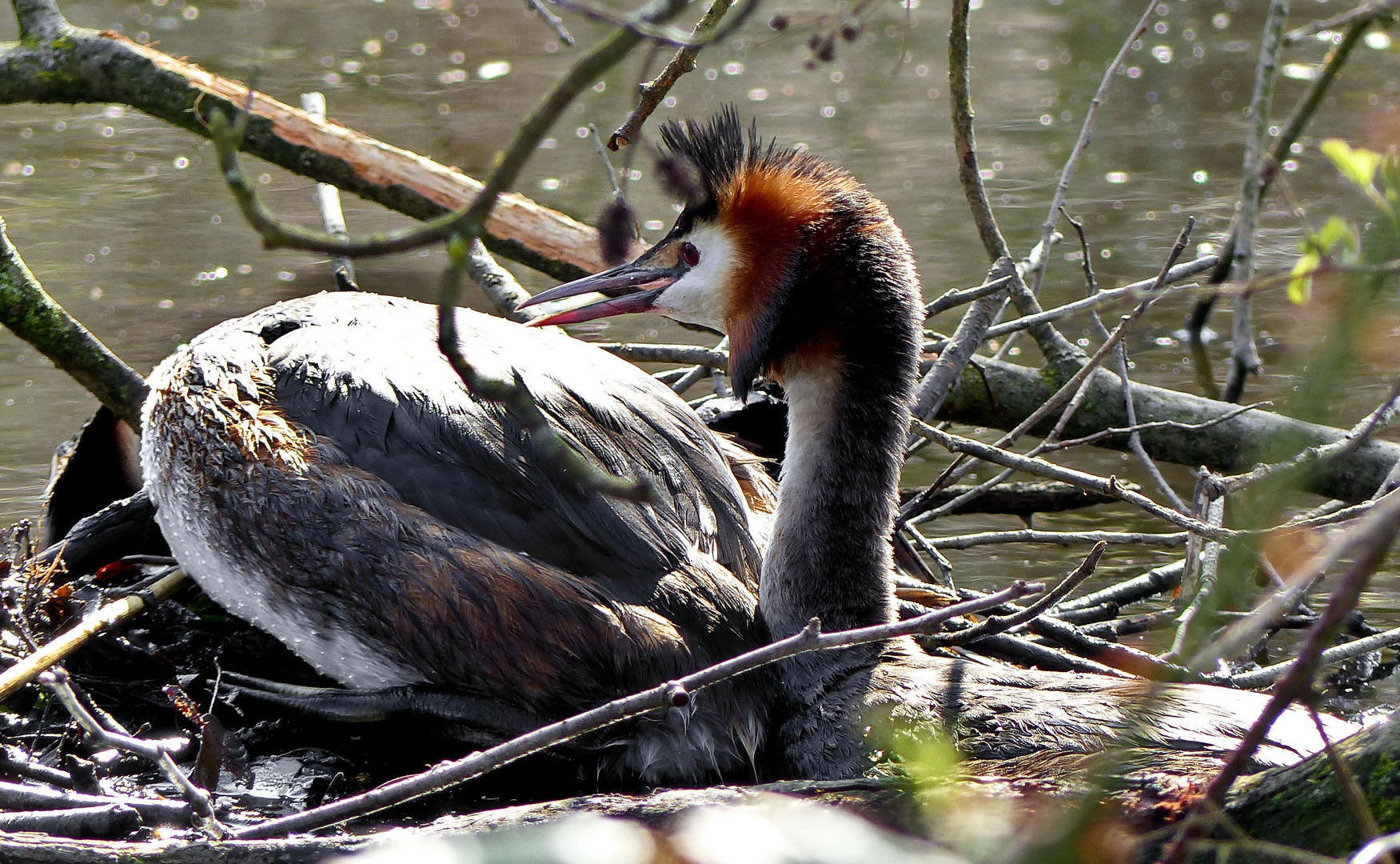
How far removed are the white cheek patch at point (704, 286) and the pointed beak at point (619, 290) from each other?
28 millimetres

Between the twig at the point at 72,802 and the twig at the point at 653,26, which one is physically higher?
the twig at the point at 653,26

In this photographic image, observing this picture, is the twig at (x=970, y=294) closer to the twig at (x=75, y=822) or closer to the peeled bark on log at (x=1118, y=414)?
the peeled bark on log at (x=1118, y=414)

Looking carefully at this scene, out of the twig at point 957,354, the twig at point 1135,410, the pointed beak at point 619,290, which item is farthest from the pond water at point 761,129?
the pointed beak at point 619,290

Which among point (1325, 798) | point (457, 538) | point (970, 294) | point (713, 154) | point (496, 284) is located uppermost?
point (713, 154)

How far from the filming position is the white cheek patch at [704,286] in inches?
126

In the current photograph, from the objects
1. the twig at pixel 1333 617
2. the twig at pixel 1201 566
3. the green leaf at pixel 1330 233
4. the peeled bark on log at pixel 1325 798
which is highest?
the green leaf at pixel 1330 233

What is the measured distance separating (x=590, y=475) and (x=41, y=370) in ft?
17.6

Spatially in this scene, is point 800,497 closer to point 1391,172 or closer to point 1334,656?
point 1334,656

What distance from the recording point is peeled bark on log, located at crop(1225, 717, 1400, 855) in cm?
157

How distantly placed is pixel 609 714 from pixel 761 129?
8198 mm

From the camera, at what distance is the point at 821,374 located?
310cm

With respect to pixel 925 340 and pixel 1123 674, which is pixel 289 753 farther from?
pixel 925 340

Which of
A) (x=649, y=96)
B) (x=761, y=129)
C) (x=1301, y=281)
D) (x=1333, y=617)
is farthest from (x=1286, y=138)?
(x=761, y=129)

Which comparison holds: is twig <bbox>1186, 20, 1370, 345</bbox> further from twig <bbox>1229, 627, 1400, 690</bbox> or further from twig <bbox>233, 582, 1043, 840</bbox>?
twig <bbox>1229, 627, 1400, 690</bbox>
